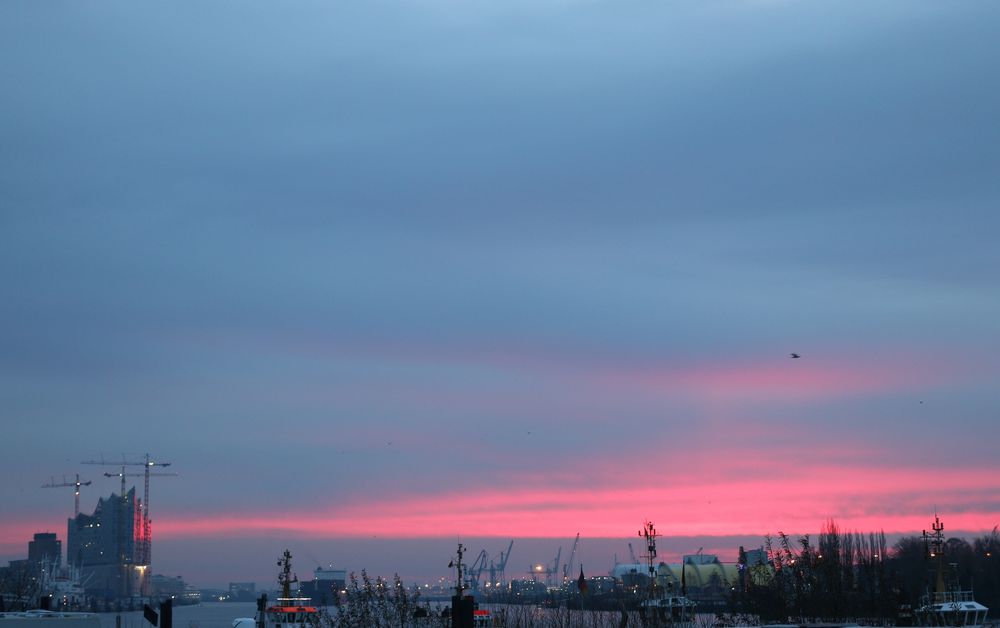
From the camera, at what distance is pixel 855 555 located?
153m

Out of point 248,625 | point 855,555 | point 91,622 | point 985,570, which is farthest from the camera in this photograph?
point 855,555

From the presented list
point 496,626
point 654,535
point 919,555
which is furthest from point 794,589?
point 919,555

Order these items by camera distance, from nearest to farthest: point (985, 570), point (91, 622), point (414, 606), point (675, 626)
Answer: point (91, 622), point (414, 606), point (675, 626), point (985, 570)

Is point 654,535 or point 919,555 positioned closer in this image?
point 654,535

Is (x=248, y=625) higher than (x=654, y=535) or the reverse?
the reverse

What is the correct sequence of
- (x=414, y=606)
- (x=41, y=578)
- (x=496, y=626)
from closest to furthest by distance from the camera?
(x=414, y=606) < (x=496, y=626) < (x=41, y=578)

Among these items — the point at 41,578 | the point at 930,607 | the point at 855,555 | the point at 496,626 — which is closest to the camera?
the point at 496,626

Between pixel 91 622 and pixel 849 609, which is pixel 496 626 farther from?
pixel 849 609

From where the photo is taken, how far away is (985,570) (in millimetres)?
142250

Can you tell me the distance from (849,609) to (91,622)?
42.4 meters

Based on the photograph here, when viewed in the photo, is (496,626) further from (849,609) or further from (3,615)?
(849,609)

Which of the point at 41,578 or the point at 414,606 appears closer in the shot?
the point at 414,606

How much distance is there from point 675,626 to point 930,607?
1458 centimetres

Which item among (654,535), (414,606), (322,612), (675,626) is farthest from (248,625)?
(414,606)
